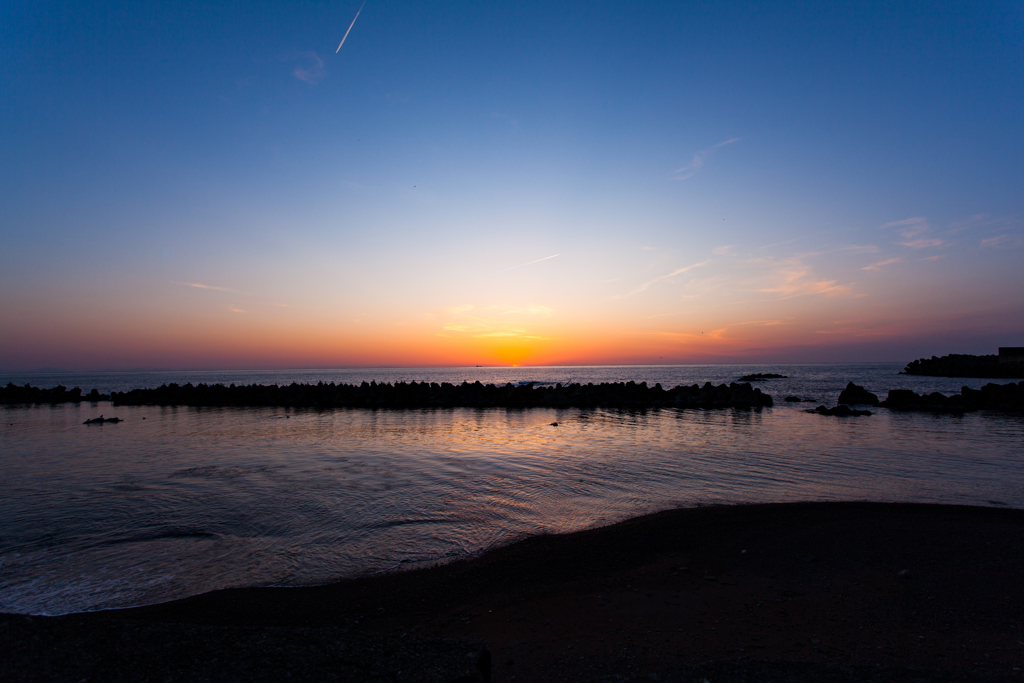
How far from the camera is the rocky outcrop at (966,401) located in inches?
1128

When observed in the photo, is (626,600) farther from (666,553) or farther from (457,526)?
(457,526)

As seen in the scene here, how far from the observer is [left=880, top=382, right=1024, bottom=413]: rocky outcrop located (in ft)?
94.0

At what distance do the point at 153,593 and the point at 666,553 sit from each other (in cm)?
683

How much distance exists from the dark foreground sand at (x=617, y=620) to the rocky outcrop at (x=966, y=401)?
2830cm

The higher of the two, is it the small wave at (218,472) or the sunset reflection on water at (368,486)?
the small wave at (218,472)

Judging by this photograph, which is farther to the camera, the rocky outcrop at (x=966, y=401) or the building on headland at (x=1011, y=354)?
the building on headland at (x=1011, y=354)

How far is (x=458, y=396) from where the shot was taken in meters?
38.3

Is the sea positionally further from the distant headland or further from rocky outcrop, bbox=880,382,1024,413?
the distant headland

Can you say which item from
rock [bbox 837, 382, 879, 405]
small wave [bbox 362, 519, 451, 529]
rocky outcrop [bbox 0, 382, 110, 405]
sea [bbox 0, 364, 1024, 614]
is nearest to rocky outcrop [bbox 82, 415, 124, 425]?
sea [bbox 0, 364, 1024, 614]

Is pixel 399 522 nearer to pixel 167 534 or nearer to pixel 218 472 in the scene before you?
pixel 167 534

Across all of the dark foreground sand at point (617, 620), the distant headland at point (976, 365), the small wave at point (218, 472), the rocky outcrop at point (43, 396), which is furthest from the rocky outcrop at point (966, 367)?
the rocky outcrop at point (43, 396)

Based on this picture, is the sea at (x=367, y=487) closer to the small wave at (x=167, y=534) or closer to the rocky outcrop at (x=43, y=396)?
the small wave at (x=167, y=534)

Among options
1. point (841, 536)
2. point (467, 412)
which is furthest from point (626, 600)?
point (467, 412)

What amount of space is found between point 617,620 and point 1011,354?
385 ft
